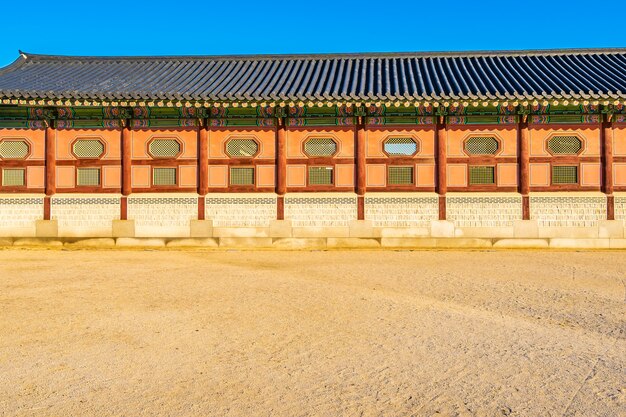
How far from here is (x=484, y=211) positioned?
11469 mm

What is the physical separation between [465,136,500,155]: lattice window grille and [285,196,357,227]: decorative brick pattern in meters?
3.22


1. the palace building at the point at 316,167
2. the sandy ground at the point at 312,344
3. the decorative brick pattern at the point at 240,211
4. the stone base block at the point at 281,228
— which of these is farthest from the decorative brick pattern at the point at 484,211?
the decorative brick pattern at the point at 240,211

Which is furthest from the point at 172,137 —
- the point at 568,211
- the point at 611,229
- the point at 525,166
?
the point at 611,229

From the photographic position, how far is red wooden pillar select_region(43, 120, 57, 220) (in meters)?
11.9

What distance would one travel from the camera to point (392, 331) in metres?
4.27

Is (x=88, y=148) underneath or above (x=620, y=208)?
above

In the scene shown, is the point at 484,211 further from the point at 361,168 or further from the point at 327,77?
the point at 327,77

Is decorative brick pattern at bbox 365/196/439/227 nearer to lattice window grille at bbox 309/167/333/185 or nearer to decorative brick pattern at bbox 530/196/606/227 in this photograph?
lattice window grille at bbox 309/167/333/185

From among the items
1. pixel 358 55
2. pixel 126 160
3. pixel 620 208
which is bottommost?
pixel 620 208

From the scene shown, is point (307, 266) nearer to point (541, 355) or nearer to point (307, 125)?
point (307, 125)

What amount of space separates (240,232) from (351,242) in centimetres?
288

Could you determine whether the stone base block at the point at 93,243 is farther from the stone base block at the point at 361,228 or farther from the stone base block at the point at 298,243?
the stone base block at the point at 361,228

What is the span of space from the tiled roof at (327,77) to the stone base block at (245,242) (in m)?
3.52

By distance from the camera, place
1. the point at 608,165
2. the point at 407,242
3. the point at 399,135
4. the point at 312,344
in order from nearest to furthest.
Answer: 1. the point at 312,344
2. the point at 608,165
3. the point at 407,242
4. the point at 399,135
